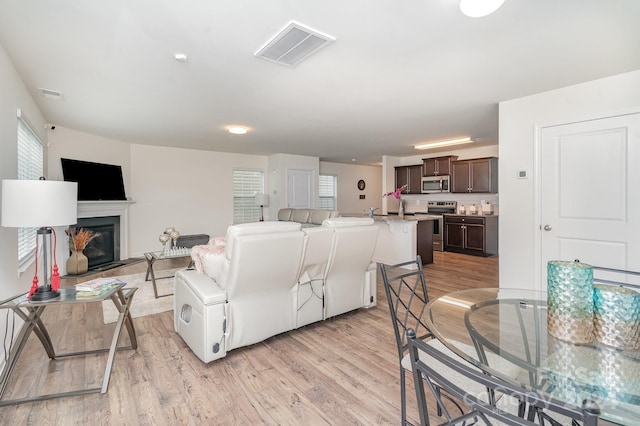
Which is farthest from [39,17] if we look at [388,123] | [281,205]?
[281,205]

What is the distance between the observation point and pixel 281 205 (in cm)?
758

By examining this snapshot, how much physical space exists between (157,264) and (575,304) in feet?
20.1

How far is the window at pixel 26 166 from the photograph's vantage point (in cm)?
312

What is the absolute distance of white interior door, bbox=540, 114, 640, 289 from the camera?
2852 mm

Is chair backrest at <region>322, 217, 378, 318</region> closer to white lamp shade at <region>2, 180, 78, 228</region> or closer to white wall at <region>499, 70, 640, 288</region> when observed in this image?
white wall at <region>499, 70, 640, 288</region>

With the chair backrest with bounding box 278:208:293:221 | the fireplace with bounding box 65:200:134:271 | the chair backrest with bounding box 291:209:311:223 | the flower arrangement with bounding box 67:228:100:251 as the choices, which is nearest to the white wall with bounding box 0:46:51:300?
the flower arrangement with bounding box 67:228:100:251

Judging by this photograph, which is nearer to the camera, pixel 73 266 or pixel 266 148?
pixel 73 266

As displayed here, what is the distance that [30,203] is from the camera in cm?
179

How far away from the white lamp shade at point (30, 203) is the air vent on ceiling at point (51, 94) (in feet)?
6.94

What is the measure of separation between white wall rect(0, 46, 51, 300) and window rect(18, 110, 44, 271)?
0.21 metres

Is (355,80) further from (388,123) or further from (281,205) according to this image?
(281,205)

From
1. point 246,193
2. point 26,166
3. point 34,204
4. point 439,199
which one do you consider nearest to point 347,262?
point 34,204

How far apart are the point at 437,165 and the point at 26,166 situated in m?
7.58

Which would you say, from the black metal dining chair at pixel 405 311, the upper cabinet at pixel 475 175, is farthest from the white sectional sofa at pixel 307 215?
the upper cabinet at pixel 475 175
